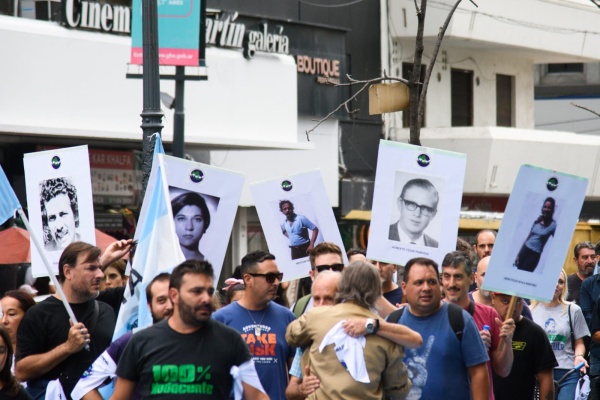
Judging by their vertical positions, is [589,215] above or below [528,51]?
below

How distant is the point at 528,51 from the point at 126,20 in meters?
12.2

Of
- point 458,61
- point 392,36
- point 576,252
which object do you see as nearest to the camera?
point 576,252

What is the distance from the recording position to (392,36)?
27.4 m

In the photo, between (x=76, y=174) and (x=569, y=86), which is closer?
(x=76, y=174)

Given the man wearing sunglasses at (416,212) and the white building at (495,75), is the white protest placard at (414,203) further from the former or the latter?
the white building at (495,75)

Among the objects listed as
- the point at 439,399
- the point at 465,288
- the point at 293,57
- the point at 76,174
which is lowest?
the point at 439,399

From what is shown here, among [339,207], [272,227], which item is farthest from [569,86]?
[272,227]

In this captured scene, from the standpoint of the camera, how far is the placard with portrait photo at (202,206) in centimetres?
925

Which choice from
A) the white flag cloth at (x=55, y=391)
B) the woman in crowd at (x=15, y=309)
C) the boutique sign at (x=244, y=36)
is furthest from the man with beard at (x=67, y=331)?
the boutique sign at (x=244, y=36)

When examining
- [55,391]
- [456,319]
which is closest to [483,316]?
[456,319]

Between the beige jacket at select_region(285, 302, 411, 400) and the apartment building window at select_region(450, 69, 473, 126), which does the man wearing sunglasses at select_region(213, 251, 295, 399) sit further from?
the apartment building window at select_region(450, 69, 473, 126)

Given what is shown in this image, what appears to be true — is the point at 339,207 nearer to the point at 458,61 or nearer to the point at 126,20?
the point at 458,61

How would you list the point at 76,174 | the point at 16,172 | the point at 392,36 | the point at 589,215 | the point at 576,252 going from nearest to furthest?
the point at 76,174 → the point at 576,252 → the point at 16,172 → the point at 392,36 → the point at 589,215

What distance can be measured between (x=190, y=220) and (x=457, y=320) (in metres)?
2.47
